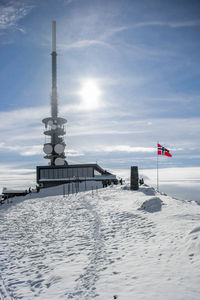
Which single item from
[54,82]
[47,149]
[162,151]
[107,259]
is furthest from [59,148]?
[107,259]

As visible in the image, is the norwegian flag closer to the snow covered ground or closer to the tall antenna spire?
the snow covered ground

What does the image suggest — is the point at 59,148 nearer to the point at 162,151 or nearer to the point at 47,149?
the point at 47,149

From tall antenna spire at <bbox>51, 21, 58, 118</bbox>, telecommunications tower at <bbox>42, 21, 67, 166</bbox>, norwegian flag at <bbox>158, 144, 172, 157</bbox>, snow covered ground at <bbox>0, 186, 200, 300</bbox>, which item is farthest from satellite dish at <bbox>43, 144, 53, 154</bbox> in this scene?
snow covered ground at <bbox>0, 186, 200, 300</bbox>

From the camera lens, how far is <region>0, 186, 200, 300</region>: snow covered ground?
207 inches

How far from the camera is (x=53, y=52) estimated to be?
74.9 meters

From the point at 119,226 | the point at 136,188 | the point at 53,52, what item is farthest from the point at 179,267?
the point at 53,52

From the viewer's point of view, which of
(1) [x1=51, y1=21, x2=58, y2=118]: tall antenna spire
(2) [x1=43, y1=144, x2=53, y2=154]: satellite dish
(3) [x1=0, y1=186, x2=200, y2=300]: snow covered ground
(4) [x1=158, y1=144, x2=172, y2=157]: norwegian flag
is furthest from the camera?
(1) [x1=51, y1=21, x2=58, y2=118]: tall antenna spire

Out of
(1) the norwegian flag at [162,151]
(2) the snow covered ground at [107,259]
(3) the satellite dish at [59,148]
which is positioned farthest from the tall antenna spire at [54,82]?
(2) the snow covered ground at [107,259]

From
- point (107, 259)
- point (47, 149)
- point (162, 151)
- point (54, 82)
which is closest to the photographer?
point (107, 259)

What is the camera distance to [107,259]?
7.19 m

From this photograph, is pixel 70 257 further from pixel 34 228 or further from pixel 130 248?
pixel 34 228

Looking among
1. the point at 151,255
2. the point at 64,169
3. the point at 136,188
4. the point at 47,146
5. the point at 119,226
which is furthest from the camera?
the point at 47,146

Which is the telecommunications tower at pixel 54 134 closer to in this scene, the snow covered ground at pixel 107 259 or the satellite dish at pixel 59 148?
the satellite dish at pixel 59 148

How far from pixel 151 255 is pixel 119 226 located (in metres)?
4.15
